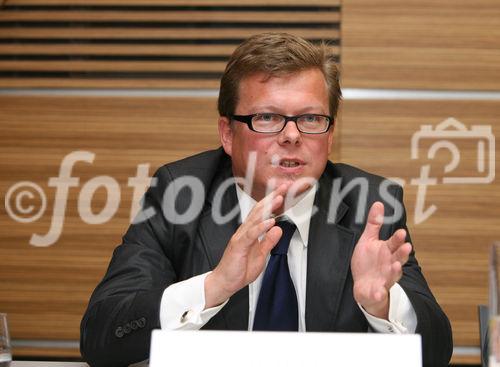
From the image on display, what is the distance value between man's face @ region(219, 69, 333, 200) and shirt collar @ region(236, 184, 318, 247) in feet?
0.18

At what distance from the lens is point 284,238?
2.22m

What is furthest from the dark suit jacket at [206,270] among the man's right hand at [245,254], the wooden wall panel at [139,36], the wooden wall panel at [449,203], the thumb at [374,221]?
the wooden wall panel at [139,36]

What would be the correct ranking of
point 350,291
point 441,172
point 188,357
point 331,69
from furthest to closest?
point 441,172 < point 331,69 < point 350,291 < point 188,357

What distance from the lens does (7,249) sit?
351 centimetres

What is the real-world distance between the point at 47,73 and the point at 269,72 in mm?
1676

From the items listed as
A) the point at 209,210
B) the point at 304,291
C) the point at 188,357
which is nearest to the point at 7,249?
the point at 209,210

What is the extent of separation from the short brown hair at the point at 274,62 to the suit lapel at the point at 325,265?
0.30m

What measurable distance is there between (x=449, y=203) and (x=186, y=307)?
181cm

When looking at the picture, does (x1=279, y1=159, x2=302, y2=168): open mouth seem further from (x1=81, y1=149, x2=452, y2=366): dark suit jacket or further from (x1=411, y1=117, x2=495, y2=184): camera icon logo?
(x1=411, y1=117, x2=495, y2=184): camera icon logo

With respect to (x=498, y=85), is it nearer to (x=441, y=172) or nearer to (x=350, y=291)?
(x=441, y=172)

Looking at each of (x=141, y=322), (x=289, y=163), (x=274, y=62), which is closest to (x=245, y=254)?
(x=141, y=322)

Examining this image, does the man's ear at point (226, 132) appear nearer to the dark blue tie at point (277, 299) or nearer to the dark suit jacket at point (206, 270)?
the dark suit jacket at point (206, 270)

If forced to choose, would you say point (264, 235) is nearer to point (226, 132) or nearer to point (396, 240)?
point (226, 132)

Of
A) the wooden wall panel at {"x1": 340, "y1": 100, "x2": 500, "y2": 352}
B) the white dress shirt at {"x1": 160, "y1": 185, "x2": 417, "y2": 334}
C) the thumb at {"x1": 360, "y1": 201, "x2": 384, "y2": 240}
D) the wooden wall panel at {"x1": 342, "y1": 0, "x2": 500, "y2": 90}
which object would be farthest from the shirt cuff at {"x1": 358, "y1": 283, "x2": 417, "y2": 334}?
the wooden wall panel at {"x1": 342, "y1": 0, "x2": 500, "y2": 90}
